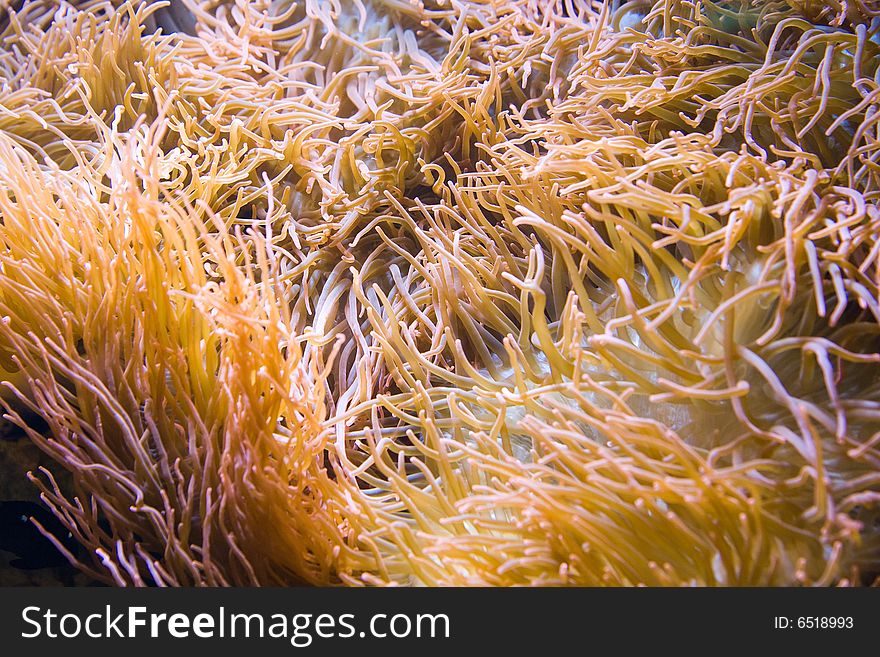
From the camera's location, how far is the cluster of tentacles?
65cm

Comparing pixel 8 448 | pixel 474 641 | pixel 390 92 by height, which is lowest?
pixel 474 641

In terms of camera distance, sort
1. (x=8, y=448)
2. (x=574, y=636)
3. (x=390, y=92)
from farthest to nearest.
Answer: (x=390, y=92)
(x=8, y=448)
(x=574, y=636)

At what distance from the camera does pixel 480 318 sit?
3.04 feet

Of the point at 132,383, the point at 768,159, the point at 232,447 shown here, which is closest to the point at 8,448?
the point at 132,383

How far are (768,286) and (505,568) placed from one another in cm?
38

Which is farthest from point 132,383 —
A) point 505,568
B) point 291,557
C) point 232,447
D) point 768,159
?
point 768,159

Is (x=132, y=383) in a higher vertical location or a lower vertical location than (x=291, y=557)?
higher

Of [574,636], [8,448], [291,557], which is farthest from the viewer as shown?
[8,448]

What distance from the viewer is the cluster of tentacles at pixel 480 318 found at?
0.65 metres

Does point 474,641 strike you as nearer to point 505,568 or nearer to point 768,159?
point 505,568

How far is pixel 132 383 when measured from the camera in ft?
2.63

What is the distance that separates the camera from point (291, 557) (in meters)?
0.76

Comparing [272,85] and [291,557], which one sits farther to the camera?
→ [272,85]

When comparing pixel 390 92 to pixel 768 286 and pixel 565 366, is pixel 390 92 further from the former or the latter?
pixel 768 286
